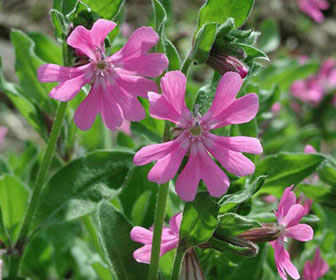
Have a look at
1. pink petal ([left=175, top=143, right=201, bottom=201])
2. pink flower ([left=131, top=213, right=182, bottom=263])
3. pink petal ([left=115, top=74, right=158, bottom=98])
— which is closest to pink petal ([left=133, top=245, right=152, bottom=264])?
pink flower ([left=131, top=213, right=182, bottom=263])

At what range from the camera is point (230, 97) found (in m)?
1.24

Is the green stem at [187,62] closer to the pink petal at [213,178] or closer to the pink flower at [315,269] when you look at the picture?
the pink petal at [213,178]

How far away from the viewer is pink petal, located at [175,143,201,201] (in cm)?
120

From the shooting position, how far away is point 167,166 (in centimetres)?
121

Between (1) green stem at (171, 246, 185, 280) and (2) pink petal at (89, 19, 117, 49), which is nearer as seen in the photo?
(2) pink petal at (89, 19, 117, 49)

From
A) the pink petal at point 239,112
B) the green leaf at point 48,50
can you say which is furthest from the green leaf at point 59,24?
the green leaf at point 48,50

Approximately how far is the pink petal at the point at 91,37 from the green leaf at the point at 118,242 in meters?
0.44

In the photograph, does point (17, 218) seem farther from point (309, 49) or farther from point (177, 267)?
point (309, 49)

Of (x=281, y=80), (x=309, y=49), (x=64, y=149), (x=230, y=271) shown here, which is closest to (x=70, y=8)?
(x=64, y=149)

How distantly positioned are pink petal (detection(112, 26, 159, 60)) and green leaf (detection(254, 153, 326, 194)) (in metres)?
0.57

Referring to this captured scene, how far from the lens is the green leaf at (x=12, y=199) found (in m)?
1.87

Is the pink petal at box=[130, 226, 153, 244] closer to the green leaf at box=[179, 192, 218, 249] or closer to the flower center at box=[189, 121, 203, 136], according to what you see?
the green leaf at box=[179, 192, 218, 249]

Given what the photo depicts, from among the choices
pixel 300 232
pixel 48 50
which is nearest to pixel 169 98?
pixel 300 232

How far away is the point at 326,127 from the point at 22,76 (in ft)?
7.51
